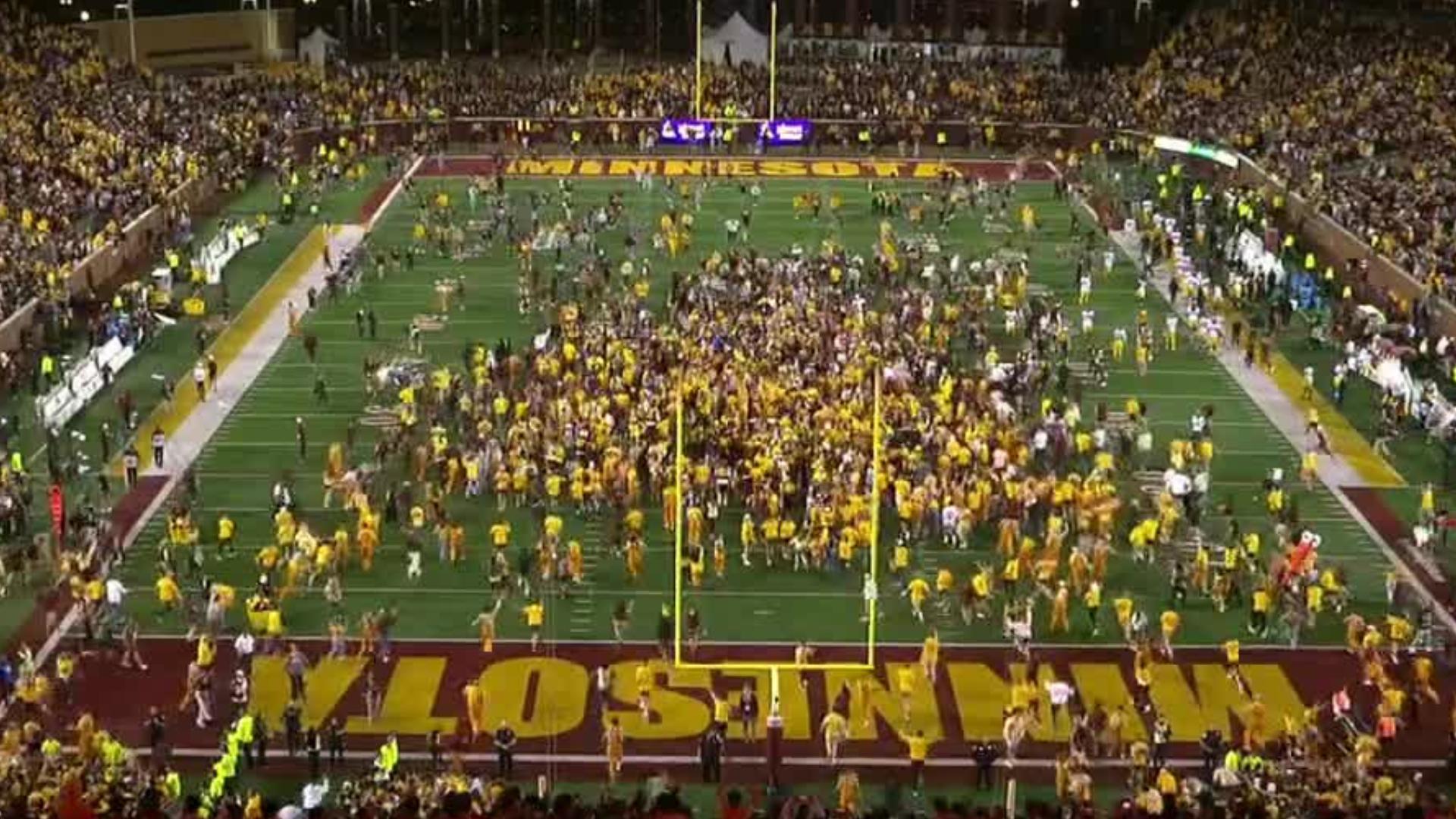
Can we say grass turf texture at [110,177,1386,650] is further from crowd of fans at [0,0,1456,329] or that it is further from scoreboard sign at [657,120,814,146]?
scoreboard sign at [657,120,814,146]

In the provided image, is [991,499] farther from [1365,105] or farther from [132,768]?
[1365,105]

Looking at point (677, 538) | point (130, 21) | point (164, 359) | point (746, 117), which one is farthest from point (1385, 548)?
point (130, 21)

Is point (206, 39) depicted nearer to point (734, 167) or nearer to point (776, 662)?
point (734, 167)

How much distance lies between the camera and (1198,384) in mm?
33188

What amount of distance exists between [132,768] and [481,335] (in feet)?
59.5

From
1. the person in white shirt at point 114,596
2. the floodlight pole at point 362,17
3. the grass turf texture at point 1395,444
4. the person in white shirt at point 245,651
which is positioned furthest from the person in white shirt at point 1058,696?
the floodlight pole at point 362,17

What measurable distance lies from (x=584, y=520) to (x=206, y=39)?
4410 cm

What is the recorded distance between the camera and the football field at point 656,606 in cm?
2086

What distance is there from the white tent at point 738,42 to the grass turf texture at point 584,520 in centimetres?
2538

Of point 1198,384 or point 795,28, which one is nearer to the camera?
point 1198,384

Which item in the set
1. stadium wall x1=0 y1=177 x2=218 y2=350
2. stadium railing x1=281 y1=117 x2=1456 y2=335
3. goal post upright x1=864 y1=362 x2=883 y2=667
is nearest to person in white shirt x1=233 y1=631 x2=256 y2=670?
goal post upright x1=864 y1=362 x2=883 y2=667

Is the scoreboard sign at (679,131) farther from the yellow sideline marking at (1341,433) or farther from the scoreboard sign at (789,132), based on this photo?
the yellow sideline marking at (1341,433)

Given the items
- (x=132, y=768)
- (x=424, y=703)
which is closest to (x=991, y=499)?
(x=424, y=703)

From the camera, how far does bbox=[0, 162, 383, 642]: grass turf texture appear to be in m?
26.5
